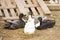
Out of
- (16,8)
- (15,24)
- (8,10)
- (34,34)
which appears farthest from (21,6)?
(34,34)

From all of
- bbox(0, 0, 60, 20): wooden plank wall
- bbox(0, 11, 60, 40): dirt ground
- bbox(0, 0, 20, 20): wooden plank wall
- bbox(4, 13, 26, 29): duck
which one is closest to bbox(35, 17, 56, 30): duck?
bbox(0, 11, 60, 40): dirt ground

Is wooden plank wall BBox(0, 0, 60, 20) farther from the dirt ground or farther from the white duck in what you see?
the white duck

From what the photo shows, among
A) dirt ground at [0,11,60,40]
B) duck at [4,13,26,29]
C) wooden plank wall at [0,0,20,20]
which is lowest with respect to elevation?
dirt ground at [0,11,60,40]

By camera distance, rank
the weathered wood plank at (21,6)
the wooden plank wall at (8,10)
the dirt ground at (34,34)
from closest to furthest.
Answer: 1. the dirt ground at (34,34)
2. the wooden plank wall at (8,10)
3. the weathered wood plank at (21,6)

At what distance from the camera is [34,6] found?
5.05 meters

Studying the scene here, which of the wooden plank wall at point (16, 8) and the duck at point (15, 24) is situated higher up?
the wooden plank wall at point (16, 8)

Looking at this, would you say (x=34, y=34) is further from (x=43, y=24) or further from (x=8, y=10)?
(x=8, y=10)

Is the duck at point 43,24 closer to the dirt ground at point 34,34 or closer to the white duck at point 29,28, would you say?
the dirt ground at point 34,34

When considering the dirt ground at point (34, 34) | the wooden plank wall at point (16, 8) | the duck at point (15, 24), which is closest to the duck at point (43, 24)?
the dirt ground at point (34, 34)

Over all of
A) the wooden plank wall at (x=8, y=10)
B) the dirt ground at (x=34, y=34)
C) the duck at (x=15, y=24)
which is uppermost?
the wooden plank wall at (x=8, y=10)

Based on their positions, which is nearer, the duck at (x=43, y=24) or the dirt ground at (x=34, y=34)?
the dirt ground at (x=34, y=34)

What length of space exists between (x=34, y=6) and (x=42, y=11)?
0.27 metres

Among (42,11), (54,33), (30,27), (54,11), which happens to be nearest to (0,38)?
(30,27)

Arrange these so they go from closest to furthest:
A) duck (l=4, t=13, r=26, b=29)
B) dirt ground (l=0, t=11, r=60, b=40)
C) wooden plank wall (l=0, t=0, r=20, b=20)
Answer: dirt ground (l=0, t=11, r=60, b=40) < duck (l=4, t=13, r=26, b=29) < wooden plank wall (l=0, t=0, r=20, b=20)
